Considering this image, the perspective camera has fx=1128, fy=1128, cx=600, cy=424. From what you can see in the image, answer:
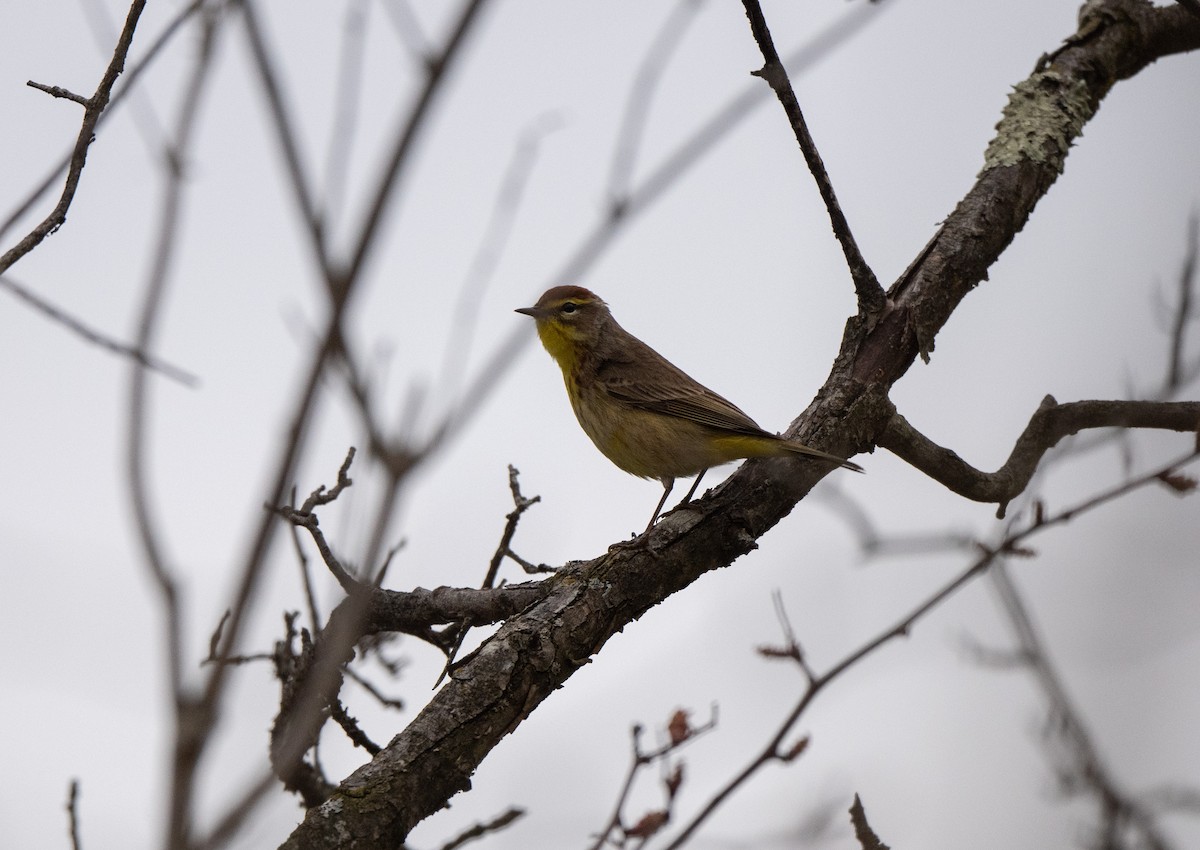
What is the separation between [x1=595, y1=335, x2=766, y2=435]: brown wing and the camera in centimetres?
685

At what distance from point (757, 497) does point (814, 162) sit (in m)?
1.48

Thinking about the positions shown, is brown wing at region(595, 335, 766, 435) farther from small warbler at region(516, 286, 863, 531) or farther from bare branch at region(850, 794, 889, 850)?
bare branch at region(850, 794, 889, 850)

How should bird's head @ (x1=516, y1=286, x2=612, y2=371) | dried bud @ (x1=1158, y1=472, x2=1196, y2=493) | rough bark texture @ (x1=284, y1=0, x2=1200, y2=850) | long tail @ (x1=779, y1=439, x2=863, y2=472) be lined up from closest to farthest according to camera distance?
dried bud @ (x1=1158, y1=472, x2=1196, y2=493)
rough bark texture @ (x1=284, y1=0, x2=1200, y2=850)
long tail @ (x1=779, y1=439, x2=863, y2=472)
bird's head @ (x1=516, y1=286, x2=612, y2=371)

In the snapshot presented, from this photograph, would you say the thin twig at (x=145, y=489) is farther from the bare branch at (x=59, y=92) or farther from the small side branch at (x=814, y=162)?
the small side branch at (x=814, y=162)

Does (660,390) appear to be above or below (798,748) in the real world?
above

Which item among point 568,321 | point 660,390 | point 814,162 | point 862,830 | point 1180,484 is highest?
point 568,321

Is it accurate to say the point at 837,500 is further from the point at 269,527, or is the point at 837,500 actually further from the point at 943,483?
the point at 269,527

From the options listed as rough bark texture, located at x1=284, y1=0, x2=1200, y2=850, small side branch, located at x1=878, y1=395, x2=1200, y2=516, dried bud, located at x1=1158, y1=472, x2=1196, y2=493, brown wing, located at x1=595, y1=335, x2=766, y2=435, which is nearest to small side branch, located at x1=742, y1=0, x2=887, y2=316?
rough bark texture, located at x1=284, y1=0, x2=1200, y2=850

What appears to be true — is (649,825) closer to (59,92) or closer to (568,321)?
(59,92)

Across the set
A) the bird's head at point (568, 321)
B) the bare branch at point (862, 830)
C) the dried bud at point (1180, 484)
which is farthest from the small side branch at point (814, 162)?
the bird's head at point (568, 321)

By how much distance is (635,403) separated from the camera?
750 centimetres

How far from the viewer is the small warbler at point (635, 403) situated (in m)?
6.81

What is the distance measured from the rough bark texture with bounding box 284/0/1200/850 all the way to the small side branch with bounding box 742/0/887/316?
0.14m

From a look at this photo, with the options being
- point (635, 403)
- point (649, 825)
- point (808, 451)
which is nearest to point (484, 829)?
point (649, 825)
